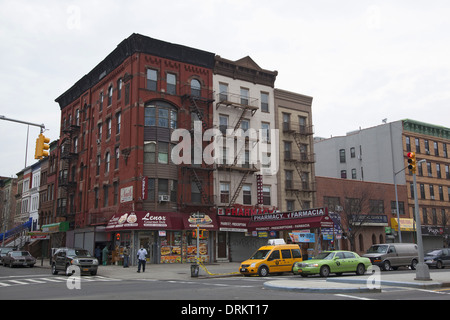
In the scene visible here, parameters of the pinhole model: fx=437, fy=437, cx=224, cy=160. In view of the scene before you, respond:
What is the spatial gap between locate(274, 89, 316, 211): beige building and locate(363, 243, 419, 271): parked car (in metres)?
15.3

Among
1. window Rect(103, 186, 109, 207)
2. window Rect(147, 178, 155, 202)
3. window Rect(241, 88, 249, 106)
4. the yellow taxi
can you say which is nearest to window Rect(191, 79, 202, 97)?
window Rect(241, 88, 249, 106)

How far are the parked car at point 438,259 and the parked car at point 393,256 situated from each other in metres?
3.44

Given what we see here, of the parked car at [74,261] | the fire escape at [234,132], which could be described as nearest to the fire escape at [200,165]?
the fire escape at [234,132]

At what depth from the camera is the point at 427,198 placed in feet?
186

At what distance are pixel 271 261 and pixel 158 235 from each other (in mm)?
12799

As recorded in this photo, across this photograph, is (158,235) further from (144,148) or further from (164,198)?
(144,148)

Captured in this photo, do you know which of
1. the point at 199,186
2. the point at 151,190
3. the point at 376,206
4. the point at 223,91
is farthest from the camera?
the point at 376,206

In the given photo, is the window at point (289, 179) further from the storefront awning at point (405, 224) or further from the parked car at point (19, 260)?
the parked car at point (19, 260)

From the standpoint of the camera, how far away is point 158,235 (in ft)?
119

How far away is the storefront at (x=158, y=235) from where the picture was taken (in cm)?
3519

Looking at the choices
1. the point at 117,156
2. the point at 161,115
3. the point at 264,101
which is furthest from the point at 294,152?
the point at 117,156

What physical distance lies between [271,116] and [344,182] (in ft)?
38.7

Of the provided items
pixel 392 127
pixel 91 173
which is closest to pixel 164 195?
pixel 91 173

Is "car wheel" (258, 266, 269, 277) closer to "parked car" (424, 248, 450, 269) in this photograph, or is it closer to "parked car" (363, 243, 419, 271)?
"parked car" (363, 243, 419, 271)
